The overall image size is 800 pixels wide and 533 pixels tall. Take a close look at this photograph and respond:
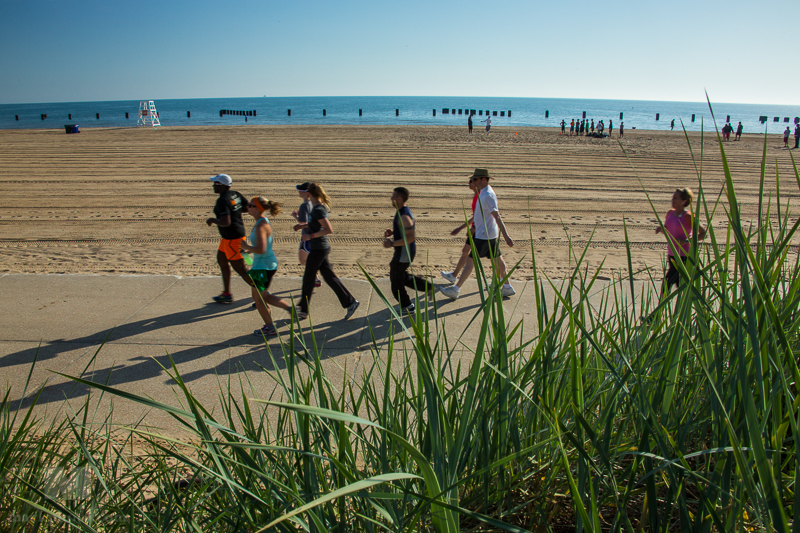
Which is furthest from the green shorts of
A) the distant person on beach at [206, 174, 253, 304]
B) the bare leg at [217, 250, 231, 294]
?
the bare leg at [217, 250, 231, 294]

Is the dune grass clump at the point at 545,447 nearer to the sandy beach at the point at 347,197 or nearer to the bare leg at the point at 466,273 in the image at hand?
the sandy beach at the point at 347,197

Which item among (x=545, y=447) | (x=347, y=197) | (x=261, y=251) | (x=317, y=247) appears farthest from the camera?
(x=347, y=197)

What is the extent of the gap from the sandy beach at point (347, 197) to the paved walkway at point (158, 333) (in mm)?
834

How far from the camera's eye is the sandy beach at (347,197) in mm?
8070

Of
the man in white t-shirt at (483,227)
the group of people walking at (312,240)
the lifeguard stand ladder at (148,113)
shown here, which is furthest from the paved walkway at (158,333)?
the lifeguard stand ladder at (148,113)

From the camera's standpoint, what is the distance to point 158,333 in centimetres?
523

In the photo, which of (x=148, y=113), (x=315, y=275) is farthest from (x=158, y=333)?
(x=148, y=113)

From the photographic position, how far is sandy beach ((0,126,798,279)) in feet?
26.5

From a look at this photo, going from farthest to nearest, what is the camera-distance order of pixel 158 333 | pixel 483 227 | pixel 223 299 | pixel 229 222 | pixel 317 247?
pixel 223 299, pixel 483 227, pixel 229 222, pixel 317 247, pixel 158 333

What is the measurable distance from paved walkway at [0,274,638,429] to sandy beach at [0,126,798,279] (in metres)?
0.83

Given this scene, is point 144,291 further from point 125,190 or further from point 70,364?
point 125,190

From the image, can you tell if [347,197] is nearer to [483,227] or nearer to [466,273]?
[466,273]

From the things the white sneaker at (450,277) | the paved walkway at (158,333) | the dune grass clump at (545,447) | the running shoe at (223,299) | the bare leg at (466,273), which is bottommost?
the paved walkway at (158,333)

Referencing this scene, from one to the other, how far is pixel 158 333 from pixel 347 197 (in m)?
7.72
